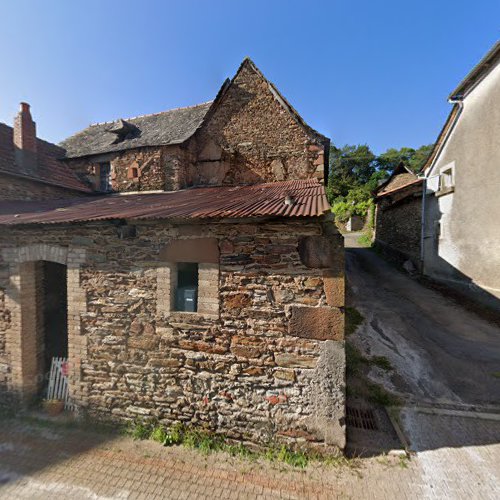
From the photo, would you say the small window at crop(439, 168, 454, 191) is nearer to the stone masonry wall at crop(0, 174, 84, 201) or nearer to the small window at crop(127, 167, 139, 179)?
the small window at crop(127, 167, 139, 179)

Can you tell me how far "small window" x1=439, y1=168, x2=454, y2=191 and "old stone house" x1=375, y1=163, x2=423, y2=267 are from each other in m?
1.89

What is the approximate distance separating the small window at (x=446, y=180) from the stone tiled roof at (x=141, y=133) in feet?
38.7

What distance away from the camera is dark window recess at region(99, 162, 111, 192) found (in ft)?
33.3

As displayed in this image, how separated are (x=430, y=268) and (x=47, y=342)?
16.5 metres

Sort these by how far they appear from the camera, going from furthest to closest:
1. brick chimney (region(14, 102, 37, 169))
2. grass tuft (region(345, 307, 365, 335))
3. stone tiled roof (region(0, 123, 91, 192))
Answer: grass tuft (region(345, 307, 365, 335)) < brick chimney (region(14, 102, 37, 169)) < stone tiled roof (region(0, 123, 91, 192))

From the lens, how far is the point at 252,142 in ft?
29.3

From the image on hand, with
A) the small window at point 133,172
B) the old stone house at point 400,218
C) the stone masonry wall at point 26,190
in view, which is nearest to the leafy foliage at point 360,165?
the old stone house at point 400,218

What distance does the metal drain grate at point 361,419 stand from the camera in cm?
453

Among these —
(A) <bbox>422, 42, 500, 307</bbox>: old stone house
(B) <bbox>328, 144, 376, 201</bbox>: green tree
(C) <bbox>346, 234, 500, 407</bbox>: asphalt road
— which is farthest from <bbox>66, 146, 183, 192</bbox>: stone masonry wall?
(B) <bbox>328, 144, 376, 201</bbox>: green tree

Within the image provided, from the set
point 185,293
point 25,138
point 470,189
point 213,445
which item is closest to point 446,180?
point 470,189

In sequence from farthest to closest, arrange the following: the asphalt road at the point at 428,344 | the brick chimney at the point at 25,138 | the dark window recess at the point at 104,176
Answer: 1. the dark window recess at the point at 104,176
2. the brick chimney at the point at 25,138
3. the asphalt road at the point at 428,344

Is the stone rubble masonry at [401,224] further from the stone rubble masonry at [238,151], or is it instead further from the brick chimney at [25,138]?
the brick chimney at [25,138]

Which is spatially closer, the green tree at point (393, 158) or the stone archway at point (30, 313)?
the stone archway at point (30, 313)

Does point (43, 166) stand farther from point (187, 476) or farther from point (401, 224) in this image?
point (401, 224)
